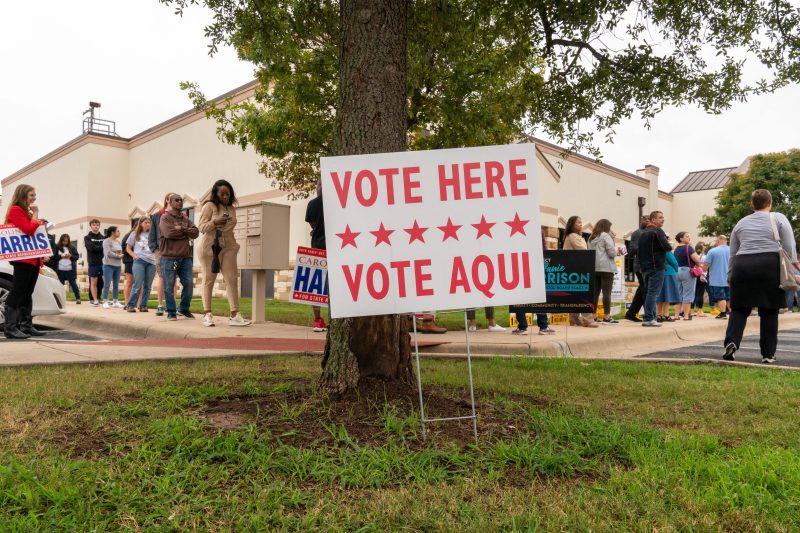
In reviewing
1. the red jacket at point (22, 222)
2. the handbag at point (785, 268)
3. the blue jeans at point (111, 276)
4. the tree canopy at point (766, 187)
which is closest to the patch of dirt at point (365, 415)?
the handbag at point (785, 268)

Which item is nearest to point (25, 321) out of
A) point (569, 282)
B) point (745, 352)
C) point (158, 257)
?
point (158, 257)

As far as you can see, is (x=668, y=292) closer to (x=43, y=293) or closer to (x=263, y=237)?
(x=263, y=237)

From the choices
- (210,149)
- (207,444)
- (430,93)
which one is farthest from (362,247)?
(210,149)

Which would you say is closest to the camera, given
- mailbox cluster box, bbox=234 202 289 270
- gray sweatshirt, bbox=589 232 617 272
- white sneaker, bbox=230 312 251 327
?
white sneaker, bbox=230 312 251 327

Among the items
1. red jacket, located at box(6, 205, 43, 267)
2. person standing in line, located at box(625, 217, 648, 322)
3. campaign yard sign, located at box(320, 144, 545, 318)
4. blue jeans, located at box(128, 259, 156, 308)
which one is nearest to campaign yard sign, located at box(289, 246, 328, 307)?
red jacket, located at box(6, 205, 43, 267)

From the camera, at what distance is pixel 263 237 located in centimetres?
1054

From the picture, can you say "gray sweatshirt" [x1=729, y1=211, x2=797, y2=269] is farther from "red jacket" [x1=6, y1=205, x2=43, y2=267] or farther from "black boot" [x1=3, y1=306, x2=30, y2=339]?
"black boot" [x1=3, y1=306, x2=30, y2=339]

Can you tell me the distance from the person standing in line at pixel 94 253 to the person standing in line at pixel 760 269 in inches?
470

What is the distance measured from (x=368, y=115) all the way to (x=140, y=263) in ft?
29.9

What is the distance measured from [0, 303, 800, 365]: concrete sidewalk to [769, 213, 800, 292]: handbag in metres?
2.13

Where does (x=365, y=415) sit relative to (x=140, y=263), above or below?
below

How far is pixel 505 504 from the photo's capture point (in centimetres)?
262

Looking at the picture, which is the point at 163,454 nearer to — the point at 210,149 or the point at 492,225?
the point at 492,225

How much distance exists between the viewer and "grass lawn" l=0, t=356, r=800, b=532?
98.1 inches
